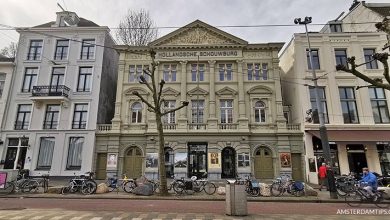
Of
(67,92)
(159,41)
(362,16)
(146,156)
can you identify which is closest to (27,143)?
(67,92)

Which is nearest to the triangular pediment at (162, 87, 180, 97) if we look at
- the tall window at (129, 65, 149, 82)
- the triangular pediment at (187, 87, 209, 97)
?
the triangular pediment at (187, 87, 209, 97)

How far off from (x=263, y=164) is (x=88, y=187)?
15225 mm

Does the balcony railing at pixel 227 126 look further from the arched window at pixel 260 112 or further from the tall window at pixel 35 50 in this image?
the tall window at pixel 35 50

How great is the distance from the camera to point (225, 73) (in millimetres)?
26859

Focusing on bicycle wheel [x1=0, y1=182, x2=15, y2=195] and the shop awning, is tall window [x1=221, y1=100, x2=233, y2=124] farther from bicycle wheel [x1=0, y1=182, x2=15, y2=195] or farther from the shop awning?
bicycle wheel [x1=0, y1=182, x2=15, y2=195]

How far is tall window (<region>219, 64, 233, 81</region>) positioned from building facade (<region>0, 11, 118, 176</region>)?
11402 mm

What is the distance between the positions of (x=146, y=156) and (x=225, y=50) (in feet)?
43.4

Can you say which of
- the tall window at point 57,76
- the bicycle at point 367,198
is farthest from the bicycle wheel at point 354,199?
the tall window at point 57,76

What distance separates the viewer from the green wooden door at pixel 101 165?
973 inches

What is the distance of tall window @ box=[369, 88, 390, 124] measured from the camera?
23688mm

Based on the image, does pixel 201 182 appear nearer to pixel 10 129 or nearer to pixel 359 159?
pixel 359 159

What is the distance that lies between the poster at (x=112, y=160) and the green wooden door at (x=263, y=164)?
13.0 m

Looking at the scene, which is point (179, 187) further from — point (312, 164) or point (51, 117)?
point (51, 117)

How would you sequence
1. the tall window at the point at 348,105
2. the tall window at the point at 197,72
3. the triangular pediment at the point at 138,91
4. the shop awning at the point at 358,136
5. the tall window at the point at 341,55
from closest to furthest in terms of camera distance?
the shop awning at the point at 358,136 → the tall window at the point at 348,105 → the tall window at the point at 341,55 → the triangular pediment at the point at 138,91 → the tall window at the point at 197,72
